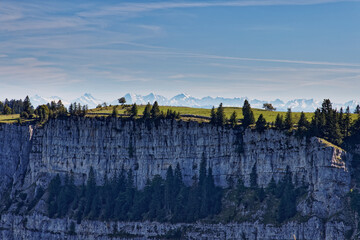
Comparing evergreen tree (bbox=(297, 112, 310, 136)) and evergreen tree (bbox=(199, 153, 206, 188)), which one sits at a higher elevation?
evergreen tree (bbox=(297, 112, 310, 136))

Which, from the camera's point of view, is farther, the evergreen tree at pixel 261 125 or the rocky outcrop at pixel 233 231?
the evergreen tree at pixel 261 125

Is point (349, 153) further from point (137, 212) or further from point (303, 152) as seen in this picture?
point (137, 212)

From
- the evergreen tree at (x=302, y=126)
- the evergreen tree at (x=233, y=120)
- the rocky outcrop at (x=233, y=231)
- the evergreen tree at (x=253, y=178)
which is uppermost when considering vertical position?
the evergreen tree at (x=233, y=120)

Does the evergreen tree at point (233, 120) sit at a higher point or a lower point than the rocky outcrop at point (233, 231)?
higher

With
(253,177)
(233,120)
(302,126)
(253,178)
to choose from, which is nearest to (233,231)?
(253,178)

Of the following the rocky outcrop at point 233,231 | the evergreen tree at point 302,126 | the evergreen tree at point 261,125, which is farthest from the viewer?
the evergreen tree at point 261,125

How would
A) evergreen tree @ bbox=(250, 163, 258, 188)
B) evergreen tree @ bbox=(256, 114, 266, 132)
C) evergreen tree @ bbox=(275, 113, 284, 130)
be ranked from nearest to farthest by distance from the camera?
evergreen tree @ bbox=(275, 113, 284, 130)
evergreen tree @ bbox=(250, 163, 258, 188)
evergreen tree @ bbox=(256, 114, 266, 132)

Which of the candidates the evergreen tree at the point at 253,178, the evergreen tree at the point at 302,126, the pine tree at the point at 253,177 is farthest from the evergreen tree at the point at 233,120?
the evergreen tree at the point at 302,126

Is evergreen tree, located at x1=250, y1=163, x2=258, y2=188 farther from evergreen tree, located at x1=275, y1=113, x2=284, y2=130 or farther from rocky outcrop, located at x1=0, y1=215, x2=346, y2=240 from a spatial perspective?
rocky outcrop, located at x1=0, y1=215, x2=346, y2=240

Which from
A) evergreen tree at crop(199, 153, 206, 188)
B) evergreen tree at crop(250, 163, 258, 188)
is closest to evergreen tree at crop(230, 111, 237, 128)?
evergreen tree at crop(199, 153, 206, 188)

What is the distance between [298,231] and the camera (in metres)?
166

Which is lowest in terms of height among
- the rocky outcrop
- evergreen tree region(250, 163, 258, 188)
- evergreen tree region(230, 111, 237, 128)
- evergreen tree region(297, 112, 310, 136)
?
the rocky outcrop

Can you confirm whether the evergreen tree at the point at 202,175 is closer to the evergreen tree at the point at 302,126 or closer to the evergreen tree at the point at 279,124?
the evergreen tree at the point at 279,124

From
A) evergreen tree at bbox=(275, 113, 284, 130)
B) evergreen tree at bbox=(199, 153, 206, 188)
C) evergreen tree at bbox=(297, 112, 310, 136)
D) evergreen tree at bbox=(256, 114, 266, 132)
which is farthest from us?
evergreen tree at bbox=(199, 153, 206, 188)
